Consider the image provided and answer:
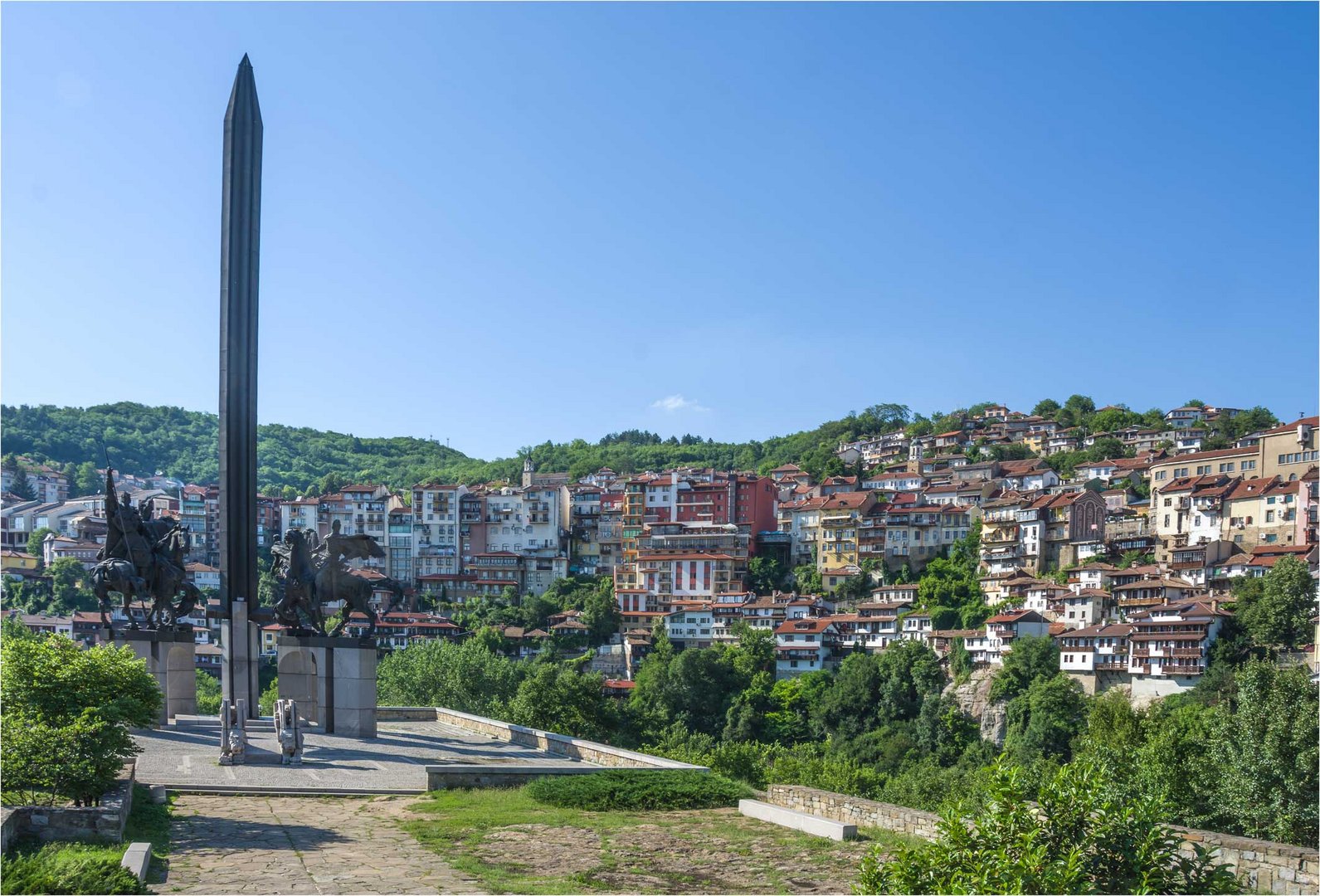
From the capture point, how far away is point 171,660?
22844 mm

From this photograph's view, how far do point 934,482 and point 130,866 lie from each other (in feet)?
289

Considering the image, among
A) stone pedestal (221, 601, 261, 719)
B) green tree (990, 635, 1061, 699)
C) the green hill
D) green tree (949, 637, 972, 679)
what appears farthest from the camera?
the green hill

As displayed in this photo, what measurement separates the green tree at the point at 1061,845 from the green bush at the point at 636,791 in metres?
6.94

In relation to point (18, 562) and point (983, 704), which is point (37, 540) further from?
point (983, 704)

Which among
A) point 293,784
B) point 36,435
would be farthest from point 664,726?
point 36,435

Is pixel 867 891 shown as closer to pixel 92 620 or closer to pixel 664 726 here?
pixel 664 726

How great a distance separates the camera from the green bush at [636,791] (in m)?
13.9

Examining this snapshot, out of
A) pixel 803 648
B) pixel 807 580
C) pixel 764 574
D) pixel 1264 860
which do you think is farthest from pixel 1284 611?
pixel 1264 860

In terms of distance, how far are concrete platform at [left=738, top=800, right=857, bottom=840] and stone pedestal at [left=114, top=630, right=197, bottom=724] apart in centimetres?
1267

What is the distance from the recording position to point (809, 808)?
13.5 metres

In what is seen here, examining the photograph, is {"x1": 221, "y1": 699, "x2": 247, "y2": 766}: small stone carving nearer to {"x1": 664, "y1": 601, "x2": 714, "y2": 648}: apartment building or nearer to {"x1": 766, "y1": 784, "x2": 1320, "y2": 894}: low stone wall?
{"x1": 766, "y1": 784, "x2": 1320, "y2": 894}: low stone wall

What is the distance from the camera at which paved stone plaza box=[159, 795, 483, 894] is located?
9.47m

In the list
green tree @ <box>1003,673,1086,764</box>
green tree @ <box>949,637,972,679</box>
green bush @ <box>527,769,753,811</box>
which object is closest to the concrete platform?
green bush @ <box>527,769,753,811</box>

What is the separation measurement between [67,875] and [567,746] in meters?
12.1
